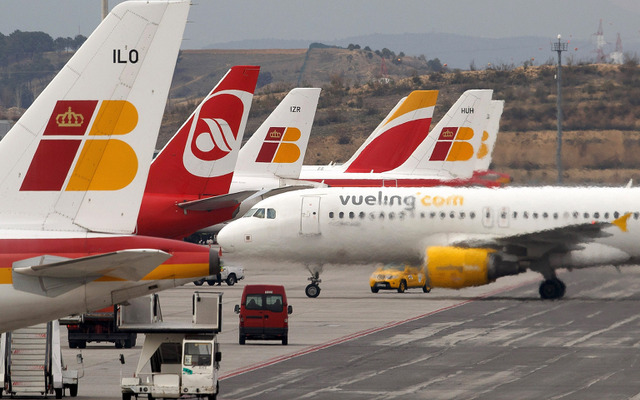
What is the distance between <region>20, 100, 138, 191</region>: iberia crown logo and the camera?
17.5 meters

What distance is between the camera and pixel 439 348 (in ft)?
123

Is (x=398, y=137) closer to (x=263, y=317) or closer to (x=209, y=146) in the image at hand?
(x=209, y=146)

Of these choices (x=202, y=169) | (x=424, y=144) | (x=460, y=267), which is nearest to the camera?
(x=202, y=169)

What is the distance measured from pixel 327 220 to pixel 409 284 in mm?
10515

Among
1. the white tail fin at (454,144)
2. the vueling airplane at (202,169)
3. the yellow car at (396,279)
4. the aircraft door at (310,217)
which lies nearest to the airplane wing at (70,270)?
the vueling airplane at (202,169)

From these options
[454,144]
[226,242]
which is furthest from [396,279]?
[454,144]

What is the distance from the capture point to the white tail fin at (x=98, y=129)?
17.4 m

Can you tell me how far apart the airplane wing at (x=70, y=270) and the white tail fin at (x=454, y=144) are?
55720 mm

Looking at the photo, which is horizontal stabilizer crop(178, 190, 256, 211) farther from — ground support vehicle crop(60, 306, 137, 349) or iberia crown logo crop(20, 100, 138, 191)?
iberia crown logo crop(20, 100, 138, 191)

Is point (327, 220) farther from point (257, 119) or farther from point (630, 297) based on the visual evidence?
point (257, 119)

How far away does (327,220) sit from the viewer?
51156mm

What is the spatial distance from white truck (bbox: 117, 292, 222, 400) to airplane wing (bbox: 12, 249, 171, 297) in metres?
7.82

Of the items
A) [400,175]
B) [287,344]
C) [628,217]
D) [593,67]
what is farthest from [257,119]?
[287,344]

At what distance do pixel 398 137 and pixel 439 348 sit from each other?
123 feet
